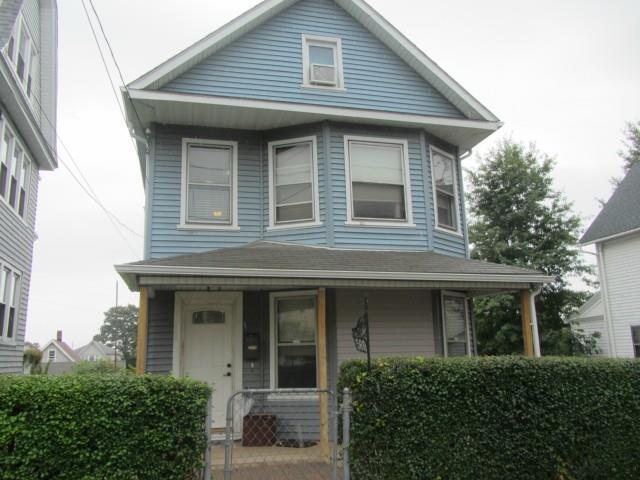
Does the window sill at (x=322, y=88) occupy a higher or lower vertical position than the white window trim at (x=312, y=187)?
higher

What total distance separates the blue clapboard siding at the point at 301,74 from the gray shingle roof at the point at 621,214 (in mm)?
7649

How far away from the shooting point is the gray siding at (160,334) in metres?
8.95

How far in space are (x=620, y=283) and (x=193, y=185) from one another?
12732 mm

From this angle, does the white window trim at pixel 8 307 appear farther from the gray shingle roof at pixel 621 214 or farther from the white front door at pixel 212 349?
the gray shingle roof at pixel 621 214

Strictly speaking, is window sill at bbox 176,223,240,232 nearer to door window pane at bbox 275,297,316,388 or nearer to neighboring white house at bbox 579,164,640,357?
door window pane at bbox 275,297,316,388

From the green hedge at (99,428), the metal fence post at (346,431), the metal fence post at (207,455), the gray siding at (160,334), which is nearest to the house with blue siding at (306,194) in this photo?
the gray siding at (160,334)

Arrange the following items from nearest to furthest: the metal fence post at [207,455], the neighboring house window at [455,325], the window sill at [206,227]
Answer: the metal fence post at [207,455], the window sill at [206,227], the neighboring house window at [455,325]

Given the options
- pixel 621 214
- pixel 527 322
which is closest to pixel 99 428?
pixel 527 322

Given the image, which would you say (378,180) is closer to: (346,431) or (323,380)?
(323,380)

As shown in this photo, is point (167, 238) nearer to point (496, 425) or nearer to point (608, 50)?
point (496, 425)

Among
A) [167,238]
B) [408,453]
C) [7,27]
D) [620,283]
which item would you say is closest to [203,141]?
[167,238]

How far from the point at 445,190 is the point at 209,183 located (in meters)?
4.61

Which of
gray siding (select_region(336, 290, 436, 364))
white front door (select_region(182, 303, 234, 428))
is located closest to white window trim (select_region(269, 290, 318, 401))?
gray siding (select_region(336, 290, 436, 364))

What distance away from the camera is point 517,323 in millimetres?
19219
